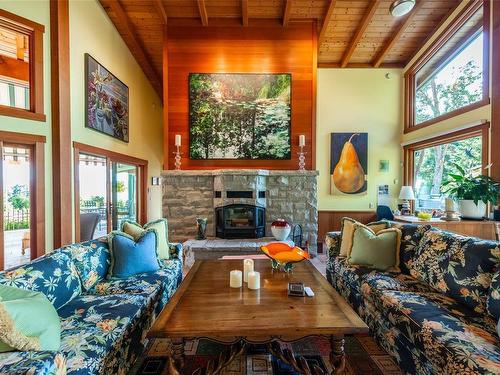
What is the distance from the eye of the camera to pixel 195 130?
482 centimetres

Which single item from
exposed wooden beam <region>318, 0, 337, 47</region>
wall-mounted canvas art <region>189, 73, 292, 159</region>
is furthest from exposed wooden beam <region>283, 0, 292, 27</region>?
wall-mounted canvas art <region>189, 73, 292, 159</region>

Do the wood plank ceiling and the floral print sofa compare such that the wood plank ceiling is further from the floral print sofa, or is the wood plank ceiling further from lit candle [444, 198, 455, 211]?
the floral print sofa

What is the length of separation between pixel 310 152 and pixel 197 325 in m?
4.04

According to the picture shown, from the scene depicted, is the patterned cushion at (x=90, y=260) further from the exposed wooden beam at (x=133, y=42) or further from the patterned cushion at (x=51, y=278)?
the exposed wooden beam at (x=133, y=42)

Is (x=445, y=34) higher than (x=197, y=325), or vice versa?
(x=445, y=34)

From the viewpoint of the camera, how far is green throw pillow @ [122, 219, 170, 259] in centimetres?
276

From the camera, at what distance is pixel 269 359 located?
1860 mm

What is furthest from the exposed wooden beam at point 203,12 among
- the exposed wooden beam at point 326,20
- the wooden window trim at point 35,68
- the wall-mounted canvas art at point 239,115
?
the wooden window trim at point 35,68

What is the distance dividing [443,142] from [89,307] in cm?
551

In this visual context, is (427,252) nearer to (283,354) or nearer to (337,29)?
(283,354)

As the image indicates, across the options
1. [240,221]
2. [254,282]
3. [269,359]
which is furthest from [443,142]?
[269,359]

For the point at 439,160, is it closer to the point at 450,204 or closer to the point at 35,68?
the point at 450,204

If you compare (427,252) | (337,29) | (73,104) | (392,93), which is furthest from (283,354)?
(392,93)

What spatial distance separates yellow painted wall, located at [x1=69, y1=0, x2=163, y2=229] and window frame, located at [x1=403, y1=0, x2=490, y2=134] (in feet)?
19.8
